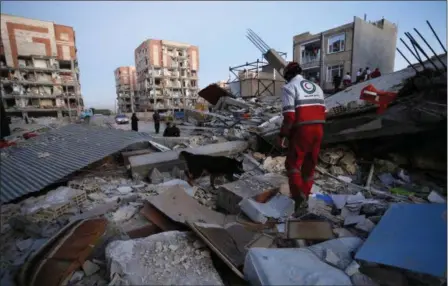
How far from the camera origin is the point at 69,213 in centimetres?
267

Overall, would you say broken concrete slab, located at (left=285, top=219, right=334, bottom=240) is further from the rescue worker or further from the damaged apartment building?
the damaged apartment building

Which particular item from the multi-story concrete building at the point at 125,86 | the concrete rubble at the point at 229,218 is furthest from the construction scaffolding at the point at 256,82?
the multi-story concrete building at the point at 125,86

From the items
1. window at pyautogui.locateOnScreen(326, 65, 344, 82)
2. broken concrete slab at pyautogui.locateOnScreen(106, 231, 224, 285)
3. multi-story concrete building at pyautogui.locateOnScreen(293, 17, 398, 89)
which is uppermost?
multi-story concrete building at pyautogui.locateOnScreen(293, 17, 398, 89)

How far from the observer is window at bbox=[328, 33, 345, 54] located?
63.6 ft

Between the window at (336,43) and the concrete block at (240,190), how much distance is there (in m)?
20.6

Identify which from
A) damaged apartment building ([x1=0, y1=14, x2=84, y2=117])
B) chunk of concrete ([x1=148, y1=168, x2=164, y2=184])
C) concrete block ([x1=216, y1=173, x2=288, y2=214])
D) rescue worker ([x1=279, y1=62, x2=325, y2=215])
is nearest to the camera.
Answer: rescue worker ([x1=279, y1=62, x2=325, y2=215])

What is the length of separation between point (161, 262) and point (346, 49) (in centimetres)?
2232

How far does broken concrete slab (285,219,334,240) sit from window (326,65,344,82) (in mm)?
21106

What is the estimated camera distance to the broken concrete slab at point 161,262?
150 cm

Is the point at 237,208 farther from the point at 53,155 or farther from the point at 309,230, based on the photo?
the point at 53,155

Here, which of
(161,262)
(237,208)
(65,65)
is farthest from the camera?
(65,65)

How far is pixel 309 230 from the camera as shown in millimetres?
2090

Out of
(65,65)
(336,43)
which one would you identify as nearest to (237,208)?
(336,43)

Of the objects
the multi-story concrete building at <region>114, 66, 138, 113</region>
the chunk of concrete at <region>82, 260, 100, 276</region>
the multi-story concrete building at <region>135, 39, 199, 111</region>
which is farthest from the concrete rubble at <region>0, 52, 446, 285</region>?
the multi-story concrete building at <region>114, 66, 138, 113</region>
